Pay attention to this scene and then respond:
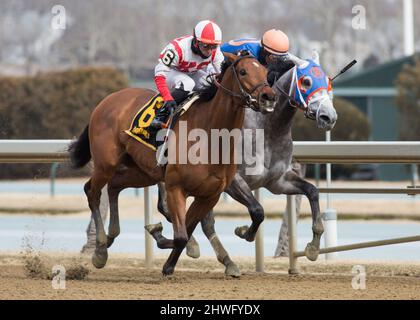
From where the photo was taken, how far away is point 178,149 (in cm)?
761

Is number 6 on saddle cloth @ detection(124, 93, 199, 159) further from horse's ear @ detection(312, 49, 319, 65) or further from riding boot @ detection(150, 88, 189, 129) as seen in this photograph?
horse's ear @ detection(312, 49, 319, 65)

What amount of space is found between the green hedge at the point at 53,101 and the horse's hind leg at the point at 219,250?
16.0 m

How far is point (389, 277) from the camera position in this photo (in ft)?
28.4

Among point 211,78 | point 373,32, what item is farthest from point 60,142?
point 373,32

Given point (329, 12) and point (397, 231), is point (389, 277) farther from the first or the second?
point (329, 12)

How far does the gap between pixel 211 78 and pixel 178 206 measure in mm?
960

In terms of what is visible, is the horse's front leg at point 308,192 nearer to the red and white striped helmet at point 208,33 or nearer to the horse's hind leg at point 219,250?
the horse's hind leg at point 219,250

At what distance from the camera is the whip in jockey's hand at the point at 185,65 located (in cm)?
780

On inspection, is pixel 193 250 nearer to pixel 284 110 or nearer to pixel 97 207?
pixel 97 207

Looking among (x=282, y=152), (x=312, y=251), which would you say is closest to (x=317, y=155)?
(x=282, y=152)

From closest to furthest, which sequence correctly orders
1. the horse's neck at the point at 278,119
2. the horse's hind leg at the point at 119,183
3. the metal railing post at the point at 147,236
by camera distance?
the horse's neck at the point at 278,119 → the horse's hind leg at the point at 119,183 → the metal railing post at the point at 147,236

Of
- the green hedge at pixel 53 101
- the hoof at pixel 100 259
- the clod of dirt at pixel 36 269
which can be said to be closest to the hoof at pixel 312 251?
the hoof at pixel 100 259

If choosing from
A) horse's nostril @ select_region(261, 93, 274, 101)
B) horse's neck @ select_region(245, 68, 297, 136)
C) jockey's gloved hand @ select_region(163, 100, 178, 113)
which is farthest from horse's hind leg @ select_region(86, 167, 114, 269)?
horse's nostril @ select_region(261, 93, 274, 101)

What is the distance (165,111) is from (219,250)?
51.8 inches
